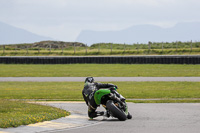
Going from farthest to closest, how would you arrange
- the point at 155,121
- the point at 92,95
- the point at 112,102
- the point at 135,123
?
the point at 92,95 < the point at 112,102 < the point at 155,121 < the point at 135,123

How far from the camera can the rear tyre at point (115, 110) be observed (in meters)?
12.4

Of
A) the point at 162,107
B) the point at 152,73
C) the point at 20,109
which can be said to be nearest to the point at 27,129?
the point at 20,109

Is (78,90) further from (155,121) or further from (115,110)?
(155,121)

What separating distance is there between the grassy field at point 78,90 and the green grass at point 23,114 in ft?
17.2

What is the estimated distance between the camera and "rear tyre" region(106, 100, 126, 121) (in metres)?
12.4

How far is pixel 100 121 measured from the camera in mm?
12664

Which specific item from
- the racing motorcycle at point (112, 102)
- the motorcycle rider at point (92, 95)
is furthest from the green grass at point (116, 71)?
the racing motorcycle at point (112, 102)

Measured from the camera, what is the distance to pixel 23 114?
1377cm

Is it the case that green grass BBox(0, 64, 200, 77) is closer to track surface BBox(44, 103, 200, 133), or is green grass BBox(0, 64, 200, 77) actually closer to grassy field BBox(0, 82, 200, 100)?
grassy field BBox(0, 82, 200, 100)

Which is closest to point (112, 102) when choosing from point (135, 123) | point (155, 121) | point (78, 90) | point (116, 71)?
point (135, 123)

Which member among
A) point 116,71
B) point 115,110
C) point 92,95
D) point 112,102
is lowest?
point 116,71

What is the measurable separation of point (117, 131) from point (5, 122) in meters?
2.99

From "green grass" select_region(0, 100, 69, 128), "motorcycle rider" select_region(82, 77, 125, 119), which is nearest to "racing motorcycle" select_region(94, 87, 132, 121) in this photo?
"motorcycle rider" select_region(82, 77, 125, 119)

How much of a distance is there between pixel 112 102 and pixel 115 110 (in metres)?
0.24
